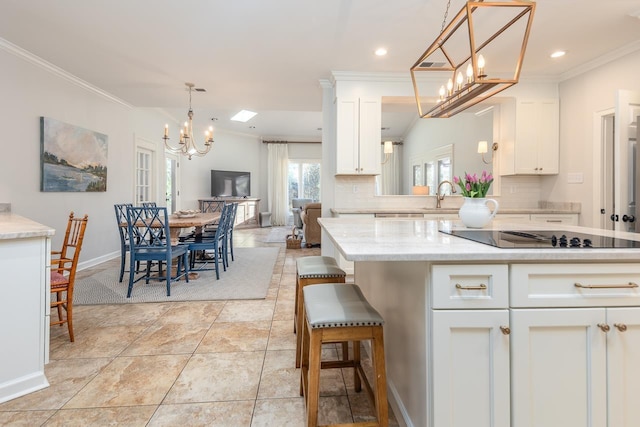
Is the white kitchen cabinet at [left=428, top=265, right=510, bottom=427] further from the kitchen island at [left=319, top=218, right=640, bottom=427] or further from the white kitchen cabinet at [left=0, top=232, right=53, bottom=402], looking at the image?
the white kitchen cabinet at [left=0, top=232, right=53, bottom=402]

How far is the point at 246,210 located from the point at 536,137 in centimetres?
723

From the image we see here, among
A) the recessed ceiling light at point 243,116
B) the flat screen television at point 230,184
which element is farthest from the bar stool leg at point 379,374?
the flat screen television at point 230,184

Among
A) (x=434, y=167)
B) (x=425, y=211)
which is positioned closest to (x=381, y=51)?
(x=425, y=211)

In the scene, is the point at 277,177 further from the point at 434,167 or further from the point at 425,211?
the point at 425,211

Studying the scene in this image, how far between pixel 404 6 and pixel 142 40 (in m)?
2.48

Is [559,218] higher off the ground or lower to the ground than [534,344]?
higher

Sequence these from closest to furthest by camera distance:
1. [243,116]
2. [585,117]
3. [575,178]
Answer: [585,117] → [575,178] → [243,116]

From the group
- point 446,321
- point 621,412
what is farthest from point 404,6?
point 621,412

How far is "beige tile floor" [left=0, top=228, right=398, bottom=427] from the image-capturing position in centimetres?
159

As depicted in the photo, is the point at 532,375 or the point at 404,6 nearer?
the point at 532,375

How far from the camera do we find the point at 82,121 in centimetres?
438

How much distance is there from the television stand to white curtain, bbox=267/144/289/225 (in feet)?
1.74

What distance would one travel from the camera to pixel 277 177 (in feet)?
33.7

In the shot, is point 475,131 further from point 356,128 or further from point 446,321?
point 446,321
